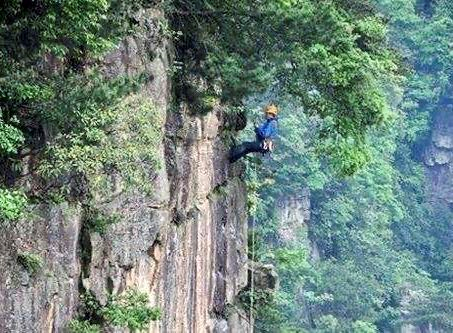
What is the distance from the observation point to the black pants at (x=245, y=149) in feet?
39.4

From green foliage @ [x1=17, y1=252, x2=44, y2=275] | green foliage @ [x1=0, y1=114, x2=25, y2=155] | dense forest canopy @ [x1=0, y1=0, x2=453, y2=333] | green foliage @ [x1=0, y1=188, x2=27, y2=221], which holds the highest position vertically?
dense forest canopy @ [x1=0, y1=0, x2=453, y2=333]

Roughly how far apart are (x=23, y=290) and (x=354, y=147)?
5.49 metres

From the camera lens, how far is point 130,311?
830 centimetres

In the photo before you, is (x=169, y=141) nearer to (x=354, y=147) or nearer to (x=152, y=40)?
(x=152, y=40)

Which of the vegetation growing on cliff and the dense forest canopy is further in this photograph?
the vegetation growing on cliff

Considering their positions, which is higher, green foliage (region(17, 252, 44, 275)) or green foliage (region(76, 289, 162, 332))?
green foliage (region(17, 252, 44, 275))

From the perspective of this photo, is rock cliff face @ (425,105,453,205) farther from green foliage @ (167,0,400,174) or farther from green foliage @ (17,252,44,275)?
green foliage @ (17,252,44,275)

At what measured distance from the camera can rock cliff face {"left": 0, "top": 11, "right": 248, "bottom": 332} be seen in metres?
7.06

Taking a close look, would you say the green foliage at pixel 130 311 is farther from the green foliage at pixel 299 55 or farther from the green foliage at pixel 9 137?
the green foliage at pixel 299 55

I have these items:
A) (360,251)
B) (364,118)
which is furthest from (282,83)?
(360,251)

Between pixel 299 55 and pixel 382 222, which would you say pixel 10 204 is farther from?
pixel 382 222

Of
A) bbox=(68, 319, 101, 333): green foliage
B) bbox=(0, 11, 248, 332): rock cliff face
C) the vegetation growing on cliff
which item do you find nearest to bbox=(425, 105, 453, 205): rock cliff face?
the vegetation growing on cliff

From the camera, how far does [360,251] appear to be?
33906 mm

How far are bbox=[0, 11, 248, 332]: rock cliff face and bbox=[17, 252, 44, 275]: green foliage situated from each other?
0.15ft
